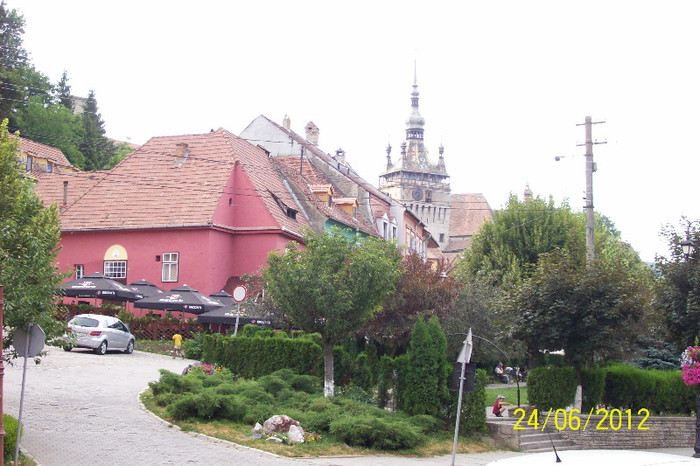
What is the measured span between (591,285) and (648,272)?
773 cm

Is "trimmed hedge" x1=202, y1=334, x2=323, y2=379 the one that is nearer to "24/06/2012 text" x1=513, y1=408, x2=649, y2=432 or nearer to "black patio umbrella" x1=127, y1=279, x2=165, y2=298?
"24/06/2012 text" x1=513, y1=408, x2=649, y2=432

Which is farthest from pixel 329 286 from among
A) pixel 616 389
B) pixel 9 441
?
pixel 616 389

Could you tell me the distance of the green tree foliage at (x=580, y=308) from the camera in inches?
957

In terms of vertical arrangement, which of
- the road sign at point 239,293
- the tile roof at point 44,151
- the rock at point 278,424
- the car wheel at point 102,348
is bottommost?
the rock at point 278,424

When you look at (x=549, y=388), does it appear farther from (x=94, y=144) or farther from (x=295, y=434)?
(x=94, y=144)

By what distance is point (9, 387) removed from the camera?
2084 cm

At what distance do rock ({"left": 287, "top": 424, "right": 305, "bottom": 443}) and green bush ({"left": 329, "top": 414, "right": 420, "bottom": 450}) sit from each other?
825mm

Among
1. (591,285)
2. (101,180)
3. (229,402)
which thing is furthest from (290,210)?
(229,402)

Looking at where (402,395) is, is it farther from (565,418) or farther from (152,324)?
(152,324)

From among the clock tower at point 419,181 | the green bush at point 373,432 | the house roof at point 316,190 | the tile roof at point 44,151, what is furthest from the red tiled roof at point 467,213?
the green bush at point 373,432

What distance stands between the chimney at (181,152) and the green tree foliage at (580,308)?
82.5 feet

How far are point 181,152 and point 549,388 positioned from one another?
91.7 feet

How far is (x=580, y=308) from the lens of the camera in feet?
→ 81.1

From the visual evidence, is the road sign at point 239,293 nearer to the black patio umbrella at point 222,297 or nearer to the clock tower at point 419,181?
the black patio umbrella at point 222,297
